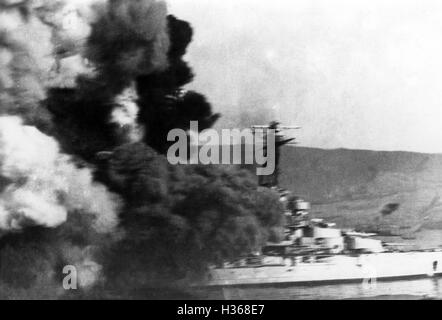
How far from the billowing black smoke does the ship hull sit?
0.66ft

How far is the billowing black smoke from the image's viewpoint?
4.07m

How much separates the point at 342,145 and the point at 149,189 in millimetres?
1293

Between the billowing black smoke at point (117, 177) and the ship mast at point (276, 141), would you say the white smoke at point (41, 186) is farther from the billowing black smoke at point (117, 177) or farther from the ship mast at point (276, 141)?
the ship mast at point (276, 141)

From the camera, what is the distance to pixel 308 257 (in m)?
4.48

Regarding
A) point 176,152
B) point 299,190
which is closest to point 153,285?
point 176,152

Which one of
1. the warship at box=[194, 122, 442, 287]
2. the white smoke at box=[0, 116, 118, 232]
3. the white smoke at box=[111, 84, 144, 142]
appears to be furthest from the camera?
the warship at box=[194, 122, 442, 287]

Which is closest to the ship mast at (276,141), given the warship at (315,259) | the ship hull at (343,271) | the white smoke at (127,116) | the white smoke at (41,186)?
the warship at (315,259)

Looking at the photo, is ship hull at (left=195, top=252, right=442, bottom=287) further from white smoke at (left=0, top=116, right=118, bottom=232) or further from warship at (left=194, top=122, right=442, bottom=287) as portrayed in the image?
white smoke at (left=0, top=116, right=118, bottom=232)
